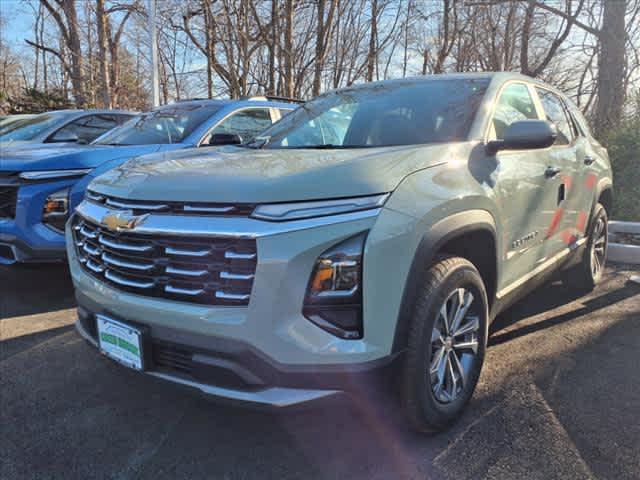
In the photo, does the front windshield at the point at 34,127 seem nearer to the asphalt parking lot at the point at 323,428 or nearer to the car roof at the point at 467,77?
the asphalt parking lot at the point at 323,428

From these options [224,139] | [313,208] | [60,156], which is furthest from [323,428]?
[60,156]

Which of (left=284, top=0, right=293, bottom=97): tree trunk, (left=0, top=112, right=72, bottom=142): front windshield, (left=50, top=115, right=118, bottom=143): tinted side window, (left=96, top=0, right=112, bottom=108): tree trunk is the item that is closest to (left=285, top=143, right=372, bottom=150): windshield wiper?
(left=50, top=115, right=118, bottom=143): tinted side window

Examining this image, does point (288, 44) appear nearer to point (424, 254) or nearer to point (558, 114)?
point (558, 114)

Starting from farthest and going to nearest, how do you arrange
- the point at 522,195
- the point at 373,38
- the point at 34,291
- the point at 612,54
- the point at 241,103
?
the point at 373,38
the point at 612,54
the point at 241,103
the point at 34,291
the point at 522,195

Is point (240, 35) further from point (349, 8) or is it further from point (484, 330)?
point (484, 330)

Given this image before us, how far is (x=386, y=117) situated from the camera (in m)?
3.05

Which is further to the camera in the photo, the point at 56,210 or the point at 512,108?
the point at 56,210

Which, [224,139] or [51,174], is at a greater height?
[224,139]

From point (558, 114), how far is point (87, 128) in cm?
596

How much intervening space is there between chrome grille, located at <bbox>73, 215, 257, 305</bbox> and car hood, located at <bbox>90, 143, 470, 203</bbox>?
18 centimetres

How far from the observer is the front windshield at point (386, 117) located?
2703 millimetres

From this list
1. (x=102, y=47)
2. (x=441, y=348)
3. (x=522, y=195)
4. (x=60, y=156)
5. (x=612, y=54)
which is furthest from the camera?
(x=102, y=47)

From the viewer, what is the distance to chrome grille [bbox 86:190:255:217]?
1.82 m

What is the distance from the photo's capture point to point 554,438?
7.38 feet
